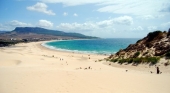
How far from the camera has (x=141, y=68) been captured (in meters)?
19.9

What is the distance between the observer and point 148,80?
1403 cm

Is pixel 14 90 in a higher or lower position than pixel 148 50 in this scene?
lower

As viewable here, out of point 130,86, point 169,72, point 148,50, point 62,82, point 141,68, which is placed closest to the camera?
point 130,86

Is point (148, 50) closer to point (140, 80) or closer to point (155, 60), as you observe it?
point (155, 60)

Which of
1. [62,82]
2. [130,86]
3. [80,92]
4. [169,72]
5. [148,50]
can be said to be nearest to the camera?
[80,92]

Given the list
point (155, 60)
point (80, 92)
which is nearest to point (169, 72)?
point (155, 60)

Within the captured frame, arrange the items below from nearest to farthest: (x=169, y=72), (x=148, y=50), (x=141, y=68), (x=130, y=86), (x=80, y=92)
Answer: (x=80, y=92), (x=130, y=86), (x=169, y=72), (x=141, y=68), (x=148, y=50)

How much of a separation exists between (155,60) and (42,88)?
1510cm

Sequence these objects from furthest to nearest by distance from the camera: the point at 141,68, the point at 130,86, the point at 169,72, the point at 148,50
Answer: the point at 148,50, the point at 141,68, the point at 169,72, the point at 130,86

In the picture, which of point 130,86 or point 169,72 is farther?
point 169,72

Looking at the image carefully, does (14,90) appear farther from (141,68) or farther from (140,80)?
(141,68)

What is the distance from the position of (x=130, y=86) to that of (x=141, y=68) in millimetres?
8276

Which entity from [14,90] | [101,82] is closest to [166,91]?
[101,82]

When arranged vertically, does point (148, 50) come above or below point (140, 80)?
above
